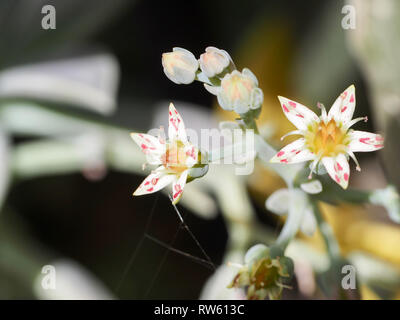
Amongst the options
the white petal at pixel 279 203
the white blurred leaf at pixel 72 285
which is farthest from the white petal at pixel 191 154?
the white blurred leaf at pixel 72 285

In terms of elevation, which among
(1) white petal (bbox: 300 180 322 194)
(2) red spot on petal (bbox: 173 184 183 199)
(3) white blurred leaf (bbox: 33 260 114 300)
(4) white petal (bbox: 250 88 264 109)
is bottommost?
(3) white blurred leaf (bbox: 33 260 114 300)

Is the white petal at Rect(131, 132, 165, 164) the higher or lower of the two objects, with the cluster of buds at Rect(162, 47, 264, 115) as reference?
lower

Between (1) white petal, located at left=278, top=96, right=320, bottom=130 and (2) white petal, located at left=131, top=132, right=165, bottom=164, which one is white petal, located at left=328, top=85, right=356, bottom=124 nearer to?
(1) white petal, located at left=278, top=96, right=320, bottom=130

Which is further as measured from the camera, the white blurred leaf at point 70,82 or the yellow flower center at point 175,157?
the white blurred leaf at point 70,82

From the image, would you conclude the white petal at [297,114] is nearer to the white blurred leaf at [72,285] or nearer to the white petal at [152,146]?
the white petal at [152,146]

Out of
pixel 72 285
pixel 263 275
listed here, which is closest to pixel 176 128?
pixel 263 275

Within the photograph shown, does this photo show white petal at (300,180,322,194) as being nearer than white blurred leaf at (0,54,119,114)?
Yes

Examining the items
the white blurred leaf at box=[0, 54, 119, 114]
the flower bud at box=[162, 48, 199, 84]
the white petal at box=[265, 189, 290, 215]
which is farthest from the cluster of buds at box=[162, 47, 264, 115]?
the white blurred leaf at box=[0, 54, 119, 114]
